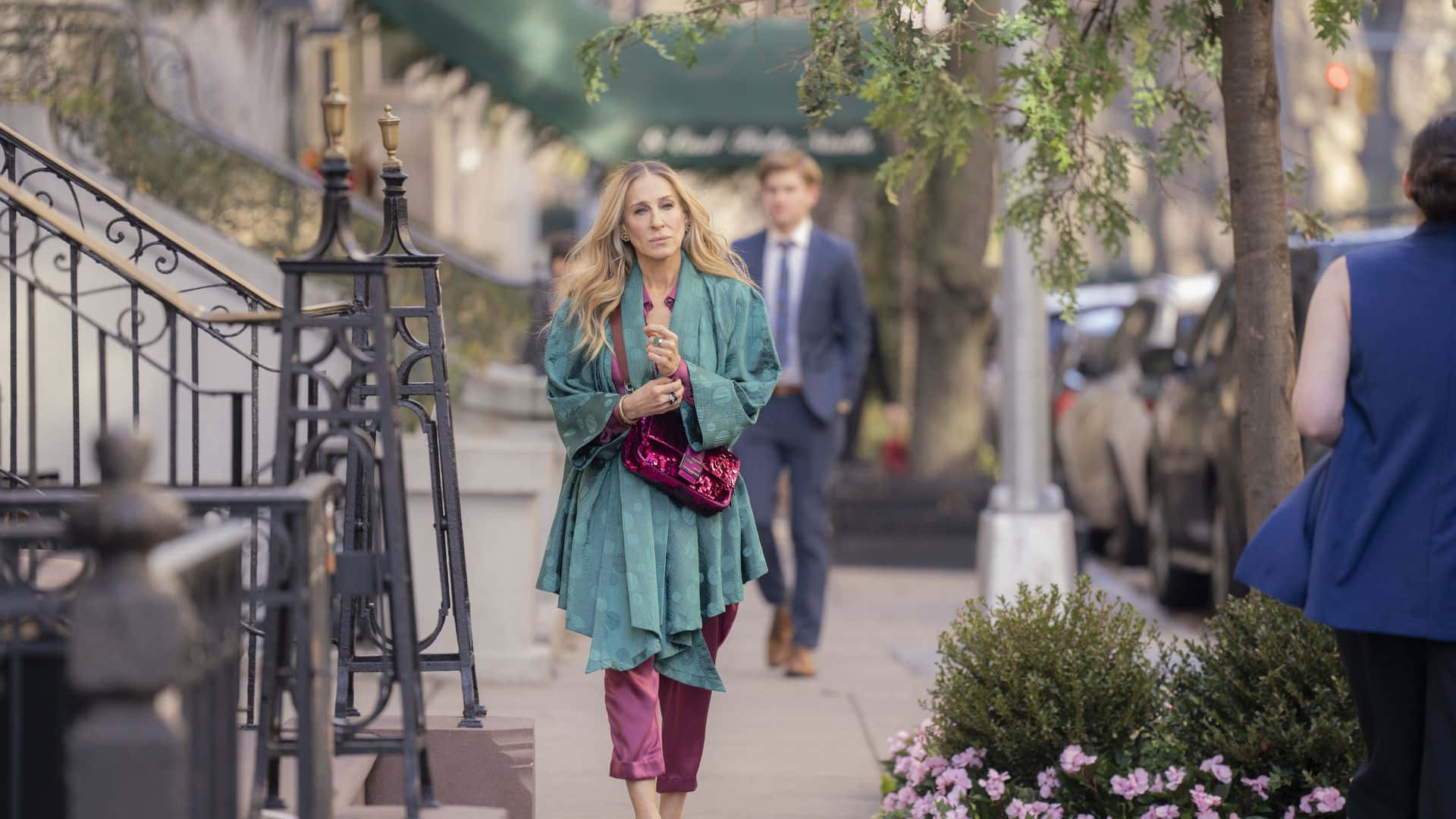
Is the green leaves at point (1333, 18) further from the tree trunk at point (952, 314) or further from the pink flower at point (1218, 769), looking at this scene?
the tree trunk at point (952, 314)

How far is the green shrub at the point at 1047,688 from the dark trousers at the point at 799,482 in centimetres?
299

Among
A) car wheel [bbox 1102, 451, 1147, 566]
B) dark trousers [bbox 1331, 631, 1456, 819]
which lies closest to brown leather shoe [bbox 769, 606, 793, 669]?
dark trousers [bbox 1331, 631, 1456, 819]

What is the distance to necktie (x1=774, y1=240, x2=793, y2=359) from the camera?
26.4 ft

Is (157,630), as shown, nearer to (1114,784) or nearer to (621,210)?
(621,210)

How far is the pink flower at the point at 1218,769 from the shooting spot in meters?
4.55

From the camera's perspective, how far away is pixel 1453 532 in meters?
3.66

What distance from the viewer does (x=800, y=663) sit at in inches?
313

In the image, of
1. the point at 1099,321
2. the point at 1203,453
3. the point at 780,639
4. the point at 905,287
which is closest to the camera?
the point at 780,639

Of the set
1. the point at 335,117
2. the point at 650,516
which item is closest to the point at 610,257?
the point at 650,516

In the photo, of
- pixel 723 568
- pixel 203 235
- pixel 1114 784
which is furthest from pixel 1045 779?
pixel 203 235

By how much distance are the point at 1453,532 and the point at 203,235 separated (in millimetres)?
6762

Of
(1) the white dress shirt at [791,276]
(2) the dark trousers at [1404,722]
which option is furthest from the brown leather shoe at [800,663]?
(2) the dark trousers at [1404,722]

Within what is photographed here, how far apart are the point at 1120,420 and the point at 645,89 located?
4322mm

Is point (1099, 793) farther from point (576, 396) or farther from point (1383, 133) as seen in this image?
point (1383, 133)
